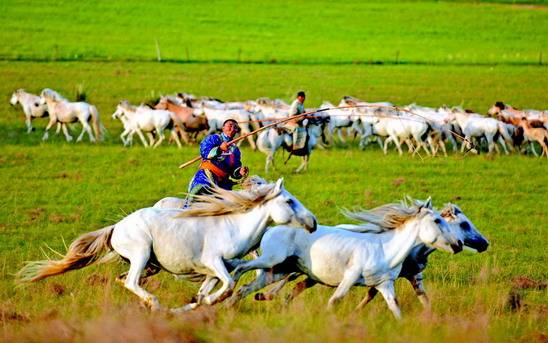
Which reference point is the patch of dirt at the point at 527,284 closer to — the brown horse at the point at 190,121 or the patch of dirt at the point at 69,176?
the patch of dirt at the point at 69,176

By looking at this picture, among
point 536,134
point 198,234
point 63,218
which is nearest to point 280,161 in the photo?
point 536,134

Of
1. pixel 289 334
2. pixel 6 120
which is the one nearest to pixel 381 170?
pixel 6 120

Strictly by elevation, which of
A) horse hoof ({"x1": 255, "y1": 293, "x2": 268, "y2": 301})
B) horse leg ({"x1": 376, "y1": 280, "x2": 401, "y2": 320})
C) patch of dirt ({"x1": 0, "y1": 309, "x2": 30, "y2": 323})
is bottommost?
patch of dirt ({"x1": 0, "y1": 309, "x2": 30, "y2": 323})

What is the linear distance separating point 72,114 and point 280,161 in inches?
268

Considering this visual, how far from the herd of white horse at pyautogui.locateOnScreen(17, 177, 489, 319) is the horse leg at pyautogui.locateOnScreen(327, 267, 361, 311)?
0.03 feet

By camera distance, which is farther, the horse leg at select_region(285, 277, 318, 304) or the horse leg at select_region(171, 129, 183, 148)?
the horse leg at select_region(171, 129, 183, 148)

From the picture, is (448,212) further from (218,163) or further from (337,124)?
(337,124)

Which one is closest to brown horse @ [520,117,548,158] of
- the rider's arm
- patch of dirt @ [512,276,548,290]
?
patch of dirt @ [512,276,548,290]

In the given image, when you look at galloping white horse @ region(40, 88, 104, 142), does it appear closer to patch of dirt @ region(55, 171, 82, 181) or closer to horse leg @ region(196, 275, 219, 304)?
patch of dirt @ region(55, 171, 82, 181)

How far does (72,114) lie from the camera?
3138cm

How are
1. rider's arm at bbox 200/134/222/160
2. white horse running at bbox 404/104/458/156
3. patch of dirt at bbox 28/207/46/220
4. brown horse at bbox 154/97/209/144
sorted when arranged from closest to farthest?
rider's arm at bbox 200/134/222/160 → patch of dirt at bbox 28/207/46/220 → white horse running at bbox 404/104/458/156 → brown horse at bbox 154/97/209/144

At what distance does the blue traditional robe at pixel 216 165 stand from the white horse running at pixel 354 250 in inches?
62.0

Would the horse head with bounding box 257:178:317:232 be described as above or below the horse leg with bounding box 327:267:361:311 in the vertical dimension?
above

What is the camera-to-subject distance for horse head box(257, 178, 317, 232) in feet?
35.8
